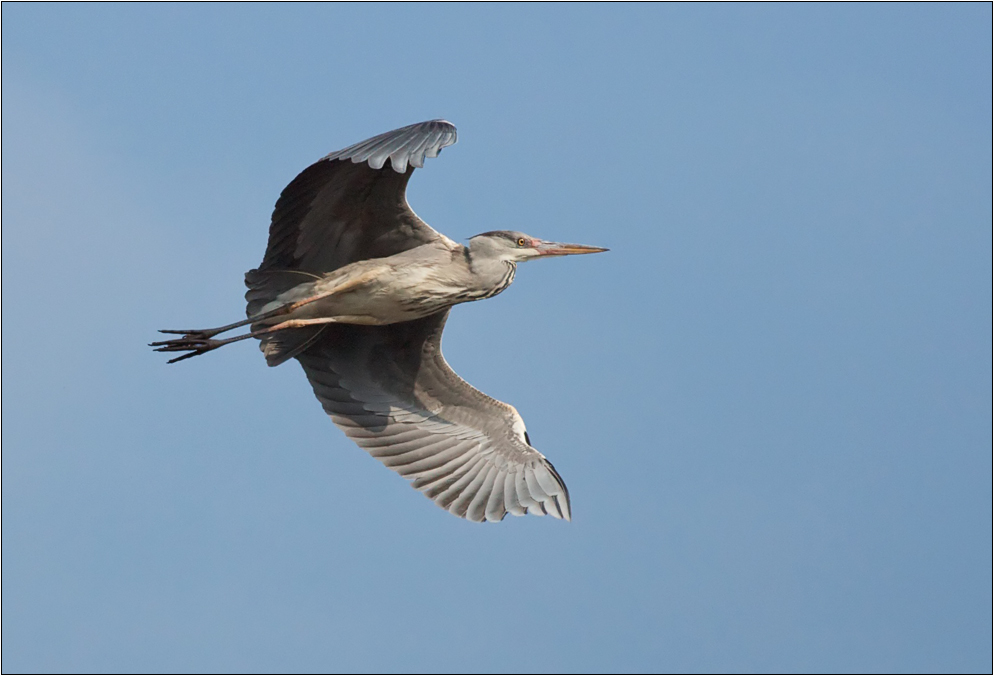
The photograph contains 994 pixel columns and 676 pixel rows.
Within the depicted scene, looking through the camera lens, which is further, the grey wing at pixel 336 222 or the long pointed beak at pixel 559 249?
the long pointed beak at pixel 559 249

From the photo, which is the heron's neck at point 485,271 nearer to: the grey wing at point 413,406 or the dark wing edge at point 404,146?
the grey wing at point 413,406

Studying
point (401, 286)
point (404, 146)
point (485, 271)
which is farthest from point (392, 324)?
point (404, 146)

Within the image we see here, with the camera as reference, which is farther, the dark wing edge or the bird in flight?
the bird in flight

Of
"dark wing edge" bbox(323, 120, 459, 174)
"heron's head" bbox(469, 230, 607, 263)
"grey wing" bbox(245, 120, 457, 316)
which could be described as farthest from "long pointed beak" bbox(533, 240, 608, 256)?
"dark wing edge" bbox(323, 120, 459, 174)

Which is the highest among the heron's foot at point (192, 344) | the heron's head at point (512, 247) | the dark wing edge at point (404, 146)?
the heron's head at point (512, 247)

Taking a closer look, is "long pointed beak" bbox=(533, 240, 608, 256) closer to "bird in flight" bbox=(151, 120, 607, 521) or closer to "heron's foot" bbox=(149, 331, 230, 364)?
"bird in flight" bbox=(151, 120, 607, 521)

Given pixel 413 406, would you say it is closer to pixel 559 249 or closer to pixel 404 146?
pixel 559 249

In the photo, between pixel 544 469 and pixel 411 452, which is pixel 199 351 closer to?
pixel 411 452

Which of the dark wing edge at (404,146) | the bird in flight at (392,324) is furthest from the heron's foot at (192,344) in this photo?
the dark wing edge at (404,146)

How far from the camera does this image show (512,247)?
414 inches

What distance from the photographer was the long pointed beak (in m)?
10.7

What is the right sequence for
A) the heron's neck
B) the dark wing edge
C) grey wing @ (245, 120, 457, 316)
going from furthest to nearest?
the heron's neck → grey wing @ (245, 120, 457, 316) → the dark wing edge

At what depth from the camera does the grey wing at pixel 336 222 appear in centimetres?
983

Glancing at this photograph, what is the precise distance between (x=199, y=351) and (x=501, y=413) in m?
2.30
